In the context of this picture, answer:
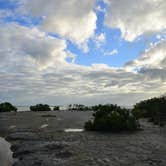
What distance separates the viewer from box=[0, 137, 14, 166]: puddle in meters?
12.4

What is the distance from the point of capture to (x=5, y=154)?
1405 cm

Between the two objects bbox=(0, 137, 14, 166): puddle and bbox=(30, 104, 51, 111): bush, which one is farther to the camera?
bbox=(30, 104, 51, 111): bush

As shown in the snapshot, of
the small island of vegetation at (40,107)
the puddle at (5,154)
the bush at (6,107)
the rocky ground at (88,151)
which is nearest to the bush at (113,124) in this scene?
the rocky ground at (88,151)

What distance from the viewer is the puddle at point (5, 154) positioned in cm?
1238

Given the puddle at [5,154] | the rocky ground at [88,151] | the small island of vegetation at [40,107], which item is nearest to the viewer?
the rocky ground at [88,151]

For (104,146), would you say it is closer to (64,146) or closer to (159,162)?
(64,146)

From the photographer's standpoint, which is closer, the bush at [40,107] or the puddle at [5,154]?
the puddle at [5,154]

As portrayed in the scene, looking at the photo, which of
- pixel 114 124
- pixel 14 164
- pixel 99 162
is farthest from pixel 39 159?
pixel 114 124

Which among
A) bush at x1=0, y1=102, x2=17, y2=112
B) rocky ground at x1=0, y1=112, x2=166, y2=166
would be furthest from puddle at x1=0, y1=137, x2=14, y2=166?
bush at x1=0, y1=102, x2=17, y2=112

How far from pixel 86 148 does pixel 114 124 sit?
26.2 feet

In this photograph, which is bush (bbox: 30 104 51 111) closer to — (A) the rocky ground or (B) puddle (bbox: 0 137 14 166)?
(A) the rocky ground

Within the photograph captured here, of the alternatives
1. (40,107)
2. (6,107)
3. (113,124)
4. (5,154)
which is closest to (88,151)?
(5,154)

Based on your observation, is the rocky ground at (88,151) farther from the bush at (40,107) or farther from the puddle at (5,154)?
the bush at (40,107)

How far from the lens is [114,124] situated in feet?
74.4
